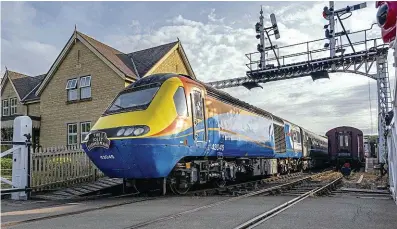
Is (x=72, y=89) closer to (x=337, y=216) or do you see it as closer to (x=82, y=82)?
(x=82, y=82)

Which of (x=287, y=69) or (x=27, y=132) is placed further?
(x=287, y=69)

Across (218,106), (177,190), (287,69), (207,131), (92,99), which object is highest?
(287,69)

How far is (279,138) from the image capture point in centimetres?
1922

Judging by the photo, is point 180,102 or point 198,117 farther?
point 198,117

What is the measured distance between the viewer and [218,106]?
1162 centimetres

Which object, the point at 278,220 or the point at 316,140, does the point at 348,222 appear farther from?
the point at 316,140

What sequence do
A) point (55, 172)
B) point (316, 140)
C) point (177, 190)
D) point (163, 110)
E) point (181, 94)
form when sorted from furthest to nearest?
point (316, 140), point (55, 172), point (177, 190), point (181, 94), point (163, 110)

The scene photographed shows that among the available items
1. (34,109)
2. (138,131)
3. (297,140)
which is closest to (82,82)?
(34,109)

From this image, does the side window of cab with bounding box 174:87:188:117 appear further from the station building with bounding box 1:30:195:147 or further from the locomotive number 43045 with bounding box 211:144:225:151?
the station building with bounding box 1:30:195:147

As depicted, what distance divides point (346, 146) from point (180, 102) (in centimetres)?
2003

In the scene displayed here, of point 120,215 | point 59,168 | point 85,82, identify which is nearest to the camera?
point 120,215

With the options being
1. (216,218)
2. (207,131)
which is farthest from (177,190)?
(216,218)

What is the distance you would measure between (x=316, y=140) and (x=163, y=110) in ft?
85.3

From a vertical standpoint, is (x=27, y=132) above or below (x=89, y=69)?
below
